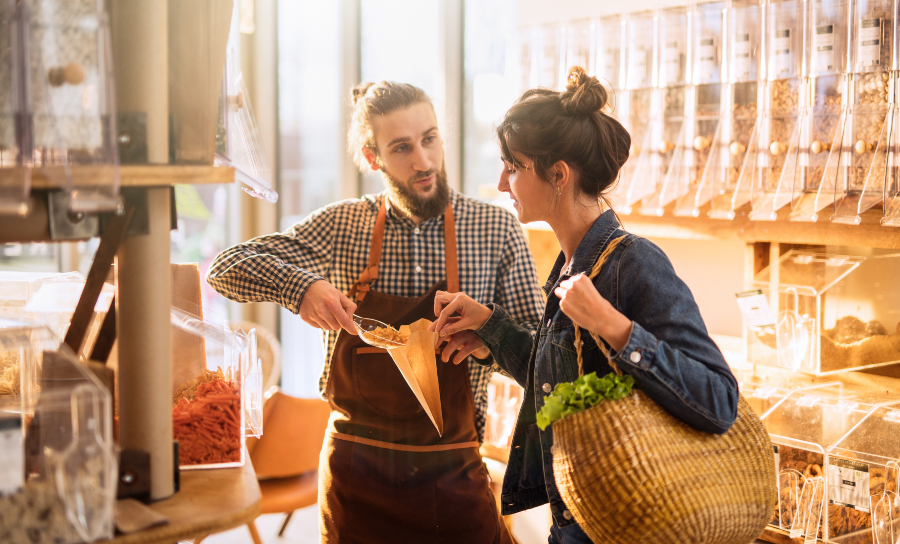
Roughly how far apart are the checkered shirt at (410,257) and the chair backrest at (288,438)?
3.99 feet

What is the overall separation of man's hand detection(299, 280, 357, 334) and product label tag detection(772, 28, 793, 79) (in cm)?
139

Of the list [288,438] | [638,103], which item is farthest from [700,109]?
[288,438]

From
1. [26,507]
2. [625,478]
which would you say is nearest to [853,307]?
[625,478]

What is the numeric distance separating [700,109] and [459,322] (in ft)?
3.73

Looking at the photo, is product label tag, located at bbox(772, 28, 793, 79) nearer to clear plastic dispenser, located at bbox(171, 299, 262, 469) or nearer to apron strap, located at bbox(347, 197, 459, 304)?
apron strap, located at bbox(347, 197, 459, 304)

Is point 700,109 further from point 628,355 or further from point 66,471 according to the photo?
point 66,471

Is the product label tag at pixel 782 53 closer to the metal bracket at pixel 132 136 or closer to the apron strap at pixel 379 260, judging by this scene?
the apron strap at pixel 379 260

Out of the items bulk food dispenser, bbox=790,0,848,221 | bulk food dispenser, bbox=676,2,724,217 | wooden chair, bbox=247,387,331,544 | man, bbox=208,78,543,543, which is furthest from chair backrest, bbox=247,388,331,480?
bulk food dispenser, bbox=790,0,848,221

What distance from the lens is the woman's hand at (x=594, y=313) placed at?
4.02ft

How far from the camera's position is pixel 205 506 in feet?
3.39

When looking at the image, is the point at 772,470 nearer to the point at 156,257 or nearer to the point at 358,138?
the point at 156,257

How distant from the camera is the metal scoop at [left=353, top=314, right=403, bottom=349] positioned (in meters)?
1.70

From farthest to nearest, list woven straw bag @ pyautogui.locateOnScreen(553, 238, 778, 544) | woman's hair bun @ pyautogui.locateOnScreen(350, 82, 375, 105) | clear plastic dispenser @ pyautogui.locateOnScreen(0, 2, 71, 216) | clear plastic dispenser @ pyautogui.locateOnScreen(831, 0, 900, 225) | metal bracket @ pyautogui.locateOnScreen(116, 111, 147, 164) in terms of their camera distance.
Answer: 1. woman's hair bun @ pyautogui.locateOnScreen(350, 82, 375, 105)
2. clear plastic dispenser @ pyautogui.locateOnScreen(831, 0, 900, 225)
3. woven straw bag @ pyautogui.locateOnScreen(553, 238, 778, 544)
4. metal bracket @ pyautogui.locateOnScreen(116, 111, 147, 164)
5. clear plastic dispenser @ pyautogui.locateOnScreen(0, 2, 71, 216)

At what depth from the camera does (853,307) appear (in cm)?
201
